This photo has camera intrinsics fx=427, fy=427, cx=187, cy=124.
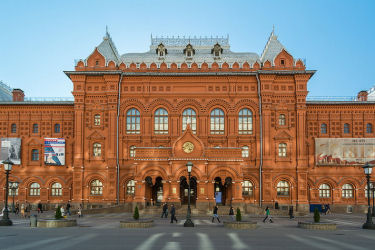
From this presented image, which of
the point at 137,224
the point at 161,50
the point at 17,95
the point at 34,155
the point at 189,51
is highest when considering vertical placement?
the point at 161,50

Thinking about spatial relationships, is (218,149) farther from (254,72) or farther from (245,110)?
(254,72)

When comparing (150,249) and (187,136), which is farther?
(187,136)

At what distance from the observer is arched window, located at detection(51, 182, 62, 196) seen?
174 ft

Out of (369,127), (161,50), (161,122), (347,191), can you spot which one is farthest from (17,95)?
(369,127)

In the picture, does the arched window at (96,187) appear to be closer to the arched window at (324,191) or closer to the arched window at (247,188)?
the arched window at (247,188)

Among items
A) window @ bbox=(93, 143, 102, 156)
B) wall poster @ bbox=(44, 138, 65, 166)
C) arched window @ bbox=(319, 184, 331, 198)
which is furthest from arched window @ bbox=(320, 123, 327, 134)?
wall poster @ bbox=(44, 138, 65, 166)

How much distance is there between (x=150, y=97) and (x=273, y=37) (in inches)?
708

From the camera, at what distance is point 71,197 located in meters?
52.7

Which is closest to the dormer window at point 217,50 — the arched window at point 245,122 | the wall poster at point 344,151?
the arched window at point 245,122

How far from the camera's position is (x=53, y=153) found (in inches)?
2092

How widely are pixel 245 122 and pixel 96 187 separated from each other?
772 inches

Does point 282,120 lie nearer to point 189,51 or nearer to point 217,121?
point 217,121

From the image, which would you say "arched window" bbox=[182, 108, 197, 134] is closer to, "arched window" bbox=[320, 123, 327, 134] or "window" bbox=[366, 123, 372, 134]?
"arched window" bbox=[320, 123, 327, 134]

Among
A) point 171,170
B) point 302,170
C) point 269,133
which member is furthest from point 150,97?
point 302,170
